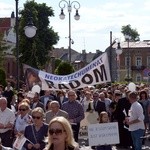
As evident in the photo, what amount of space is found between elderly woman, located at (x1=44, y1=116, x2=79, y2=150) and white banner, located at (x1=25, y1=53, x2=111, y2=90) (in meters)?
12.7

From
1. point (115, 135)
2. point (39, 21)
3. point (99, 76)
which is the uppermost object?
point (39, 21)

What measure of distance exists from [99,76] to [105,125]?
25.0ft

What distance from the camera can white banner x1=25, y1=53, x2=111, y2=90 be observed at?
1884 centimetres

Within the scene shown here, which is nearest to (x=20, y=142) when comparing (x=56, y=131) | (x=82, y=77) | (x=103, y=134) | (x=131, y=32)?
(x=103, y=134)

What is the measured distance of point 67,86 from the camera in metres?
19.2

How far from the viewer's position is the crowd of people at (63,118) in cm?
607

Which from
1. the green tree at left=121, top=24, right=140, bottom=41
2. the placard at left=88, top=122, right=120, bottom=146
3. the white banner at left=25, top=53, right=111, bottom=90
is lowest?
the placard at left=88, top=122, right=120, bottom=146

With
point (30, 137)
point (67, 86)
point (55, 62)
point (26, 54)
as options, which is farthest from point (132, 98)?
point (55, 62)

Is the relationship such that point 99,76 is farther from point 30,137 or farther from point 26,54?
point 26,54

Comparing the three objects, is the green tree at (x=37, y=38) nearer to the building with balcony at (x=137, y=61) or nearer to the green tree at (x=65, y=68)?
the green tree at (x=65, y=68)

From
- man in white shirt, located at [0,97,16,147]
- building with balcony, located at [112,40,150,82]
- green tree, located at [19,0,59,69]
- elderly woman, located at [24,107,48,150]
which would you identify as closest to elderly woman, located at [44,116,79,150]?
elderly woman, located at [24,107,48,150]

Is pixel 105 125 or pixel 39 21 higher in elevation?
pixel 39 21

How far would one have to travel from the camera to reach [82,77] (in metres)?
19.1

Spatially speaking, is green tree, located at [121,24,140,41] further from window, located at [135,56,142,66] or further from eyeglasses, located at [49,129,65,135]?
eyeglasses, located at [49,129,65,135]
